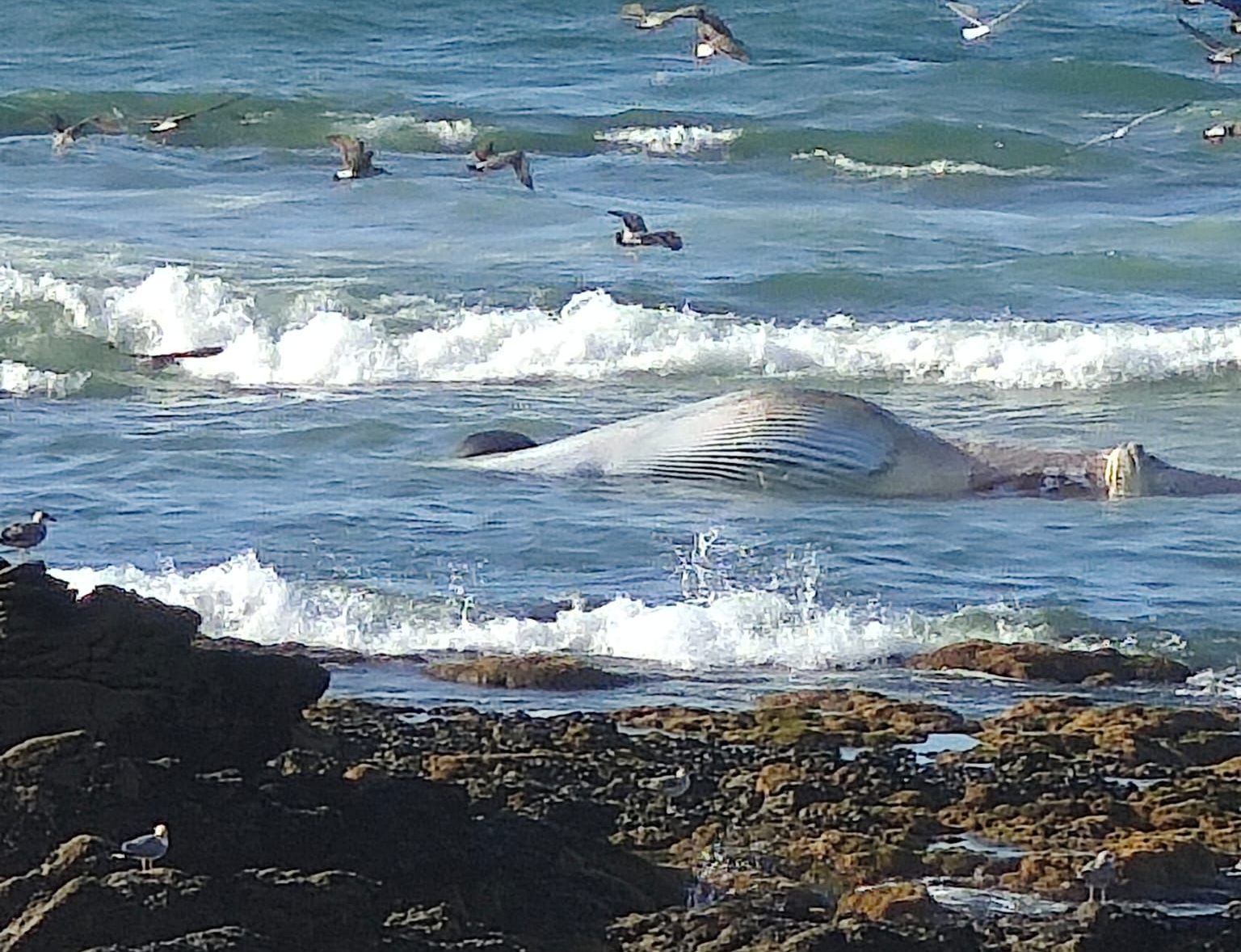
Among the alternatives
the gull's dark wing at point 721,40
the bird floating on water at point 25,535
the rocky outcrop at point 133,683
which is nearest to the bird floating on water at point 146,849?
the rocky outcrop at point 133,683

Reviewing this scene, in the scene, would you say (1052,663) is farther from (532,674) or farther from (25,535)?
(25,535)

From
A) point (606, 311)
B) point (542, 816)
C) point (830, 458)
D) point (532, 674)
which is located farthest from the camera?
point (606, 311)

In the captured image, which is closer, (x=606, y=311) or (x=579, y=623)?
(x=579, y=623)

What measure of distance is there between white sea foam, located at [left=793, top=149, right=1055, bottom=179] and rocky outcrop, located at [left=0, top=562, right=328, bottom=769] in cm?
2372

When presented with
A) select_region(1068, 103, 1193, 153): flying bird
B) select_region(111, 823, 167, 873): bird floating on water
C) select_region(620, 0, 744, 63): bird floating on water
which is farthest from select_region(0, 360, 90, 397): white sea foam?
select_region(111, 823, 167, 873): bird floating on water

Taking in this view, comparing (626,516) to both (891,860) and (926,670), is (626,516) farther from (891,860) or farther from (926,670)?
(891,860)

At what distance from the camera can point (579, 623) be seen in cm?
1223

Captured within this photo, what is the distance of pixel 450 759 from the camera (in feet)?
30.0

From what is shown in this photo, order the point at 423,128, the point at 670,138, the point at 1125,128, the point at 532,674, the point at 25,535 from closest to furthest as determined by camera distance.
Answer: the point at 532,674, the point at 25,535, the point at 1125,128, the point at 670,138, the point at 423,128

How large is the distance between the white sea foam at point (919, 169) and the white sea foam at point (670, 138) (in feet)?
3.58

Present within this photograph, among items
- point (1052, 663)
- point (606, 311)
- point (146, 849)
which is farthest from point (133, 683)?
point (606, 311)

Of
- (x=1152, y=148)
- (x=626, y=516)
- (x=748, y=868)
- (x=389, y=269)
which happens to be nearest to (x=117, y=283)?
(x=389, y=269)

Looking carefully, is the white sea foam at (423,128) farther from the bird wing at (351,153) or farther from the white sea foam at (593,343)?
the bird wing at (351,153)

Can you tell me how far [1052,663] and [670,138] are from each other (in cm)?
2300
